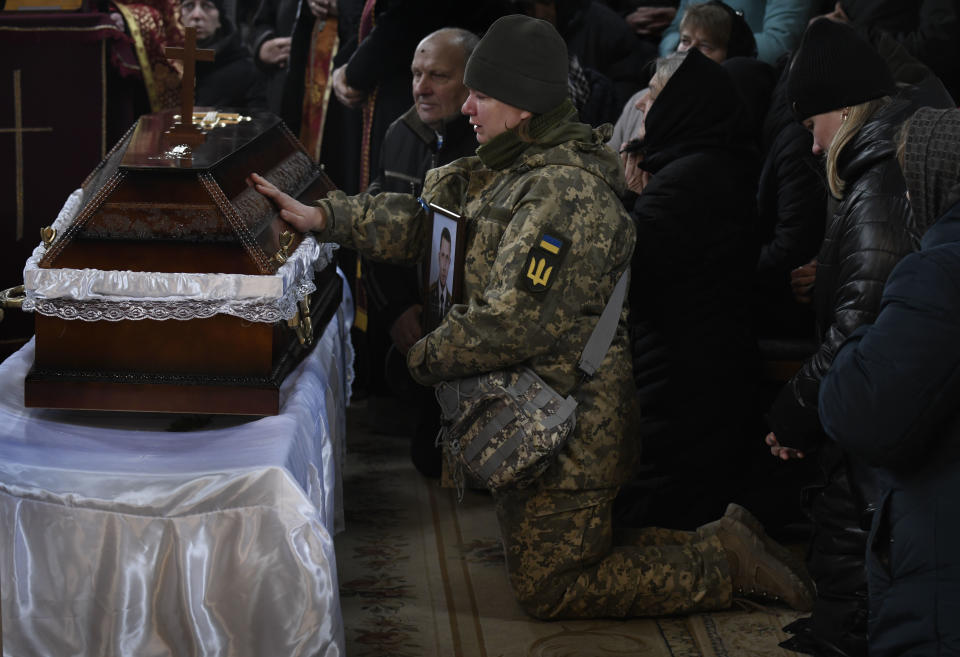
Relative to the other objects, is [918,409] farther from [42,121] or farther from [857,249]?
[42,121]

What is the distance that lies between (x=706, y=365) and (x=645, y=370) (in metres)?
0.20

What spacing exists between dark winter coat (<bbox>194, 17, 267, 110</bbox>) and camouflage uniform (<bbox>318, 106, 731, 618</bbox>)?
3398 millimetres

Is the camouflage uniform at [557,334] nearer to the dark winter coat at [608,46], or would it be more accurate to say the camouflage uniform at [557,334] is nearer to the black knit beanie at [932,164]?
the black knit beanie at [932,164]

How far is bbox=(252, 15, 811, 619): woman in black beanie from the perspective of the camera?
9.86ft

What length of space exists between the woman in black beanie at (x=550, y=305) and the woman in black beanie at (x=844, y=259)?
0.39m

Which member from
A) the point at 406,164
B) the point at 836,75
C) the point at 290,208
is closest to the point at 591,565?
the point at 290,208

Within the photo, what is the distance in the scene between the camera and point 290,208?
9.73ft

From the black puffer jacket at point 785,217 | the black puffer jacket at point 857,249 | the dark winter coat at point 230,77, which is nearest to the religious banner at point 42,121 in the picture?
the dark winter coat at point 230,77

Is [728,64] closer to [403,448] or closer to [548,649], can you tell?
[403,448]

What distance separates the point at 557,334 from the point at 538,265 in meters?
0.20

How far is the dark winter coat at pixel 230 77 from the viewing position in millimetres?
6410

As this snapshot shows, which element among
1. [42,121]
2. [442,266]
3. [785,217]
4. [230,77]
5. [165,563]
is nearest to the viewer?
[165,563]

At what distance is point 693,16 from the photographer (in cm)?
471

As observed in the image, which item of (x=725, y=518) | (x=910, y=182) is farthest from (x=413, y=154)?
(x=910, y=182)
